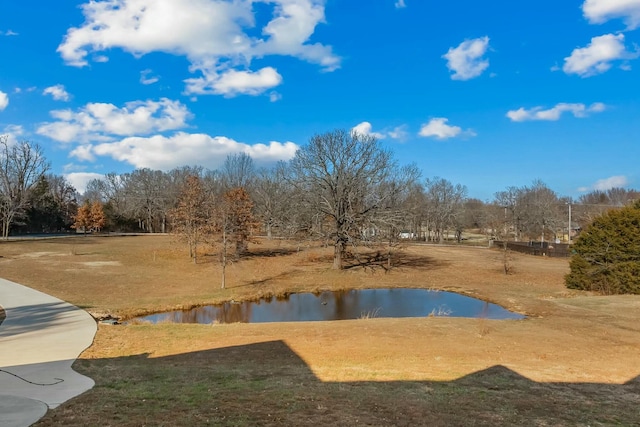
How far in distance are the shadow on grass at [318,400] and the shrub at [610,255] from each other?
67.7 feet

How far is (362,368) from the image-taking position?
33.3ft

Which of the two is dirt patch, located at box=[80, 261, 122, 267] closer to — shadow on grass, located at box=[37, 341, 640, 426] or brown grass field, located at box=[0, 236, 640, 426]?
brown grass field, located at box=[0, 236, 640, 426]

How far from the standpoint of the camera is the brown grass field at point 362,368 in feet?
21.2

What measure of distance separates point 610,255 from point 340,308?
17.7 metres

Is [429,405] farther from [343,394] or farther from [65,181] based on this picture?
[65,181]

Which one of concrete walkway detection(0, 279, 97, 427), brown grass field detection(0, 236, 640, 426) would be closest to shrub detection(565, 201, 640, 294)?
brown grass field detection(0, 236, 640, 426)

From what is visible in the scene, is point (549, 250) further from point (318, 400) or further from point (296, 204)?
point (318, 400)

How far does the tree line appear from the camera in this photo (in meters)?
36.3

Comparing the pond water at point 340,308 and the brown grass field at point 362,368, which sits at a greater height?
the brown grass field at point 362,368

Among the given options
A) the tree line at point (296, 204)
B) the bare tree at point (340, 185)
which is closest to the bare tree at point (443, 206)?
the tree line at point (296, 204)

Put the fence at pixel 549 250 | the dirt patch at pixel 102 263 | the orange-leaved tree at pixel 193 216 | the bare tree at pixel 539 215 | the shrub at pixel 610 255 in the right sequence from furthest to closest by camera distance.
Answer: the bare tree at pixel 539 215
the fence at pixel 549 250
the orange-leaved tree at pixel 193 216
the dirt patch at pixel 102 263
the shrub at pixel 610 255

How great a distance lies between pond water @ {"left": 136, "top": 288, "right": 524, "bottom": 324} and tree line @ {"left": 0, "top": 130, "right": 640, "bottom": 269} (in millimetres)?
6322

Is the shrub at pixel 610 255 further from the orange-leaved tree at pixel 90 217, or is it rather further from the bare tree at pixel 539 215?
the orange-leaved tree at pixel 90 217

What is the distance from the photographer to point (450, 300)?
1053 inches
